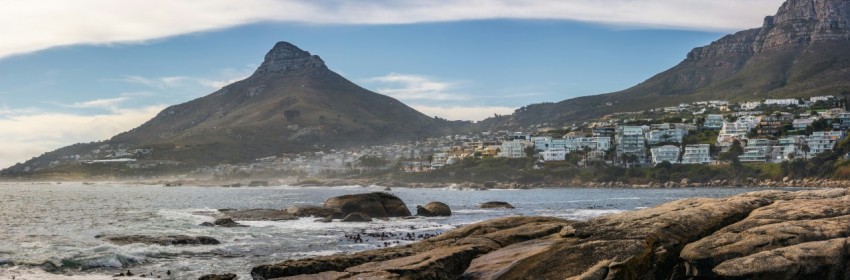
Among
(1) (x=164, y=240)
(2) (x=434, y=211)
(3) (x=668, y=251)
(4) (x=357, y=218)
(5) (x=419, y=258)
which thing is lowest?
(2) (x=434, y=211)

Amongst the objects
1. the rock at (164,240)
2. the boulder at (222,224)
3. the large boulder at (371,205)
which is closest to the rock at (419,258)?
the rock at (164,240)

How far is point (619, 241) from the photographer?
78.6 ft

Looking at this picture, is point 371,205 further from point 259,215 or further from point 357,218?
point 259,215

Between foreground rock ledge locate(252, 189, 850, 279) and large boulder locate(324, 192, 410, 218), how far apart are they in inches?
2037

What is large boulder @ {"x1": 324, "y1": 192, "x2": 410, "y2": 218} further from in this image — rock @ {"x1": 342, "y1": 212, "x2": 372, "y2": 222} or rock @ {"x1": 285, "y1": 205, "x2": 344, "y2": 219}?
rock @ {"x1": 342, "y1": 212, "x2": 372, "y2": 222}

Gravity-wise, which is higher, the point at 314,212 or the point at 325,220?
the point at 314,212

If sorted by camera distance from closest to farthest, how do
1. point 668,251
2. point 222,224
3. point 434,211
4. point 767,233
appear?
point 767,233 < point 668,251 < point 222,224 < point 434,211

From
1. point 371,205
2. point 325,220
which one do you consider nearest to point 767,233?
point 325,220

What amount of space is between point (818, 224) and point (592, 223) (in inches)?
286

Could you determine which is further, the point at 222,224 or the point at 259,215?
the point at 259,215

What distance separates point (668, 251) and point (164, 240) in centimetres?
3860

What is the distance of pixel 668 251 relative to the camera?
24.2m

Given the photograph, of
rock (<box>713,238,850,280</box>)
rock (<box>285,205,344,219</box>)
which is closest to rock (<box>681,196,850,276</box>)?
rock (<box>713,238,850,280</box>)

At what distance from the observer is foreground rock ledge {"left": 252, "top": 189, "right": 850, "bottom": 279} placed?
22.4m
